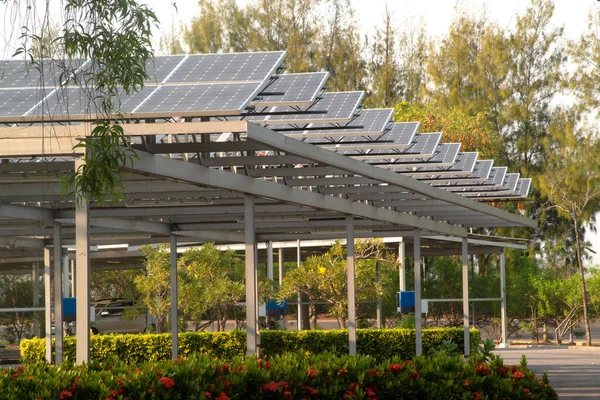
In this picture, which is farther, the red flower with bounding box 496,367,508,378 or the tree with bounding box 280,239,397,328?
the tree with bounding box 280,239,397,328

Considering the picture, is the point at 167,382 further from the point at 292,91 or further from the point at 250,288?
the point at 292,91

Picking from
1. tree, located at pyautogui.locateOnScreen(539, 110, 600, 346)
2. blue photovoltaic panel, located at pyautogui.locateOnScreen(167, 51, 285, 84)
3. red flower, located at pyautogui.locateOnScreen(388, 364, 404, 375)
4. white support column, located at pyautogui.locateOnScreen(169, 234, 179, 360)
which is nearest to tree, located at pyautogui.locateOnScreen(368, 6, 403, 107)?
tree, located at pyautogui.locateOnScreen(539, 110, 600, 346)

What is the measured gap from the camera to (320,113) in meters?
13.5

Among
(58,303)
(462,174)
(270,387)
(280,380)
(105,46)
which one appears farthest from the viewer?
(462,174)

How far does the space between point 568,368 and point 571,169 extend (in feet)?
59.8

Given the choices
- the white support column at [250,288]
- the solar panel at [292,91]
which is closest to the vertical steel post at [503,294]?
the solar panel at [292,91]

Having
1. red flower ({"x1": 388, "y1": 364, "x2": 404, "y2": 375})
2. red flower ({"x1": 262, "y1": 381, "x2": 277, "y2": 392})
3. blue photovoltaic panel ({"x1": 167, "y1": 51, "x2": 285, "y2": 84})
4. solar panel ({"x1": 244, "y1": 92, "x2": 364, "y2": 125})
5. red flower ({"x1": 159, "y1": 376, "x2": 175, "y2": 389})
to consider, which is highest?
blue photovoltaic panel ({"x1": 167, "y1": 51, "x2": 285, "y2": 84})

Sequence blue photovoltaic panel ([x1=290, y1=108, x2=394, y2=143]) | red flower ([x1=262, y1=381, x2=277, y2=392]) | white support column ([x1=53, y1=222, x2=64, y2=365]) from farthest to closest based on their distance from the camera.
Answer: white support column ([x1=53, y1=222, x2=64, y2=365]), blue photovoltaic panel ([x1=290, y1=108, x2=394, y2=143]), red flower ([x1=262, y1=381, x2=277, y2=392])

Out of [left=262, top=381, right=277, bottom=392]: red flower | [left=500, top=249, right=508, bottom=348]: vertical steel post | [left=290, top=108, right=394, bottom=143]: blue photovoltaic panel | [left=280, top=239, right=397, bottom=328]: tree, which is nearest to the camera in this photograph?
[left=262, top=381, right=277, bottom=392]: red flower

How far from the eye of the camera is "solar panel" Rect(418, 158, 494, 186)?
61.0ft

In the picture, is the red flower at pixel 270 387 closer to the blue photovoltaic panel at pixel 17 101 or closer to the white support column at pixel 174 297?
the blue photovoltaic panel at pixel 17 101

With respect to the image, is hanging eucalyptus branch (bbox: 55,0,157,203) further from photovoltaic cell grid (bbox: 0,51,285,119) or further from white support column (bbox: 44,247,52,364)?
white support column (bbox: 44,247,52,364)

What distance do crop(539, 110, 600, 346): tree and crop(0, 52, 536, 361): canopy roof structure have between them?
675 inches

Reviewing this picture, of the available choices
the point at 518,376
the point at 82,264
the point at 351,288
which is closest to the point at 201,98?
the point at 82,264
